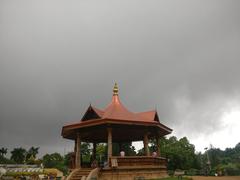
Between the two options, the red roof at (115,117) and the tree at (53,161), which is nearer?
the red roof at (115,117)

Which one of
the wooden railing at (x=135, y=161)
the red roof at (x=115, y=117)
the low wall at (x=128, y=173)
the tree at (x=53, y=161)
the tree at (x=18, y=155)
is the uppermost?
the tree at (x=18, y=155)

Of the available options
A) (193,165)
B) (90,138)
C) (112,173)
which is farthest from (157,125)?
(193,165)

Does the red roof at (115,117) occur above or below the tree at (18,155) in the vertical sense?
below

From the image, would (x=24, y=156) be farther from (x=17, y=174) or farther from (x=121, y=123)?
(x=121, y=123)

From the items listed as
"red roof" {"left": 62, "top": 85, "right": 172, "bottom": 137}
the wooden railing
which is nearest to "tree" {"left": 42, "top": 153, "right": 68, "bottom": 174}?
"red roof" {"left": 62, "top": 85, "right": 172, "bottom": 137}

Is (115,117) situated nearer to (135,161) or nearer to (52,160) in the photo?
(135,161)

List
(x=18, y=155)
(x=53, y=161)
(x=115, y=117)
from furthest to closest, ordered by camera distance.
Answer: (x=18, y=155) < (x=53, y=161) < (x=115, y=117)

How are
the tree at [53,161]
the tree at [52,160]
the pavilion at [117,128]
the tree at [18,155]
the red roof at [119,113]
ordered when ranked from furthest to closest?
the tree at [18,155], the tree at [52,160], the tree at [53,161], the red roof at [119,113], the pavilion at [117,128]

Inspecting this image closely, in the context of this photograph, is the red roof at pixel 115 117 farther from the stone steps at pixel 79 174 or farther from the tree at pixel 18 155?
the tree at pixel 18 155

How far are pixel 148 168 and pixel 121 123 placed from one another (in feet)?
11.7

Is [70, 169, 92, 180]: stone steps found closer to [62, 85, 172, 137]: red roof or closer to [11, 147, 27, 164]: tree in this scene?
[62, 85, 172, 137]: red roof

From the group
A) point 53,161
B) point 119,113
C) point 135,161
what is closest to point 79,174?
point 135,161

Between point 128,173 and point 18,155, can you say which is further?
point 18,155

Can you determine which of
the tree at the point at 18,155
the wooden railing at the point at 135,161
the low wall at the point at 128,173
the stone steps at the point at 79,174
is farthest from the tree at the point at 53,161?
the wooden railing at the point at 135,161
